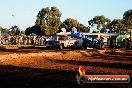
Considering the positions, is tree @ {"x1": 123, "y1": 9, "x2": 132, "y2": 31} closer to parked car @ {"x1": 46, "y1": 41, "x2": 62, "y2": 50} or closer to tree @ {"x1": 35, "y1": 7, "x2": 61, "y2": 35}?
tree @ {"x1": 35, "y1": 7, "x2": 61, "y2": 35}

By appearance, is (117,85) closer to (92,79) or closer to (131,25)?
(92,79)

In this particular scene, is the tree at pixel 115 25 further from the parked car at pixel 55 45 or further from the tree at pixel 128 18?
the parked car at pixel 55 45

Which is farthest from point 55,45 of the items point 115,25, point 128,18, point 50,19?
point 115,25

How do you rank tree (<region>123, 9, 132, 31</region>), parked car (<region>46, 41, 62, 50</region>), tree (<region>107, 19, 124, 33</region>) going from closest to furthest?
parked car (<region>46, 41, 62, 50</region>), tree (<region>123, 9, 132, 31</region>), tree (<region>107, 19, 124, 33</region>)

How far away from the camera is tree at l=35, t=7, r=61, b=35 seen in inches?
4167

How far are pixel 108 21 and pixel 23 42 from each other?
103 metres

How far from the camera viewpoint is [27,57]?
26.6 meters

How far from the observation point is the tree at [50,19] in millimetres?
105831

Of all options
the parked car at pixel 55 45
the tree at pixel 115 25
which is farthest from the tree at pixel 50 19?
the parked car at pixel 55 45

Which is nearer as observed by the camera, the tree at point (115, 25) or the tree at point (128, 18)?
the tree at point (128, 18)

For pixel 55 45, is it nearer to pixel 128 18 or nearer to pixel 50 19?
pixel 50 19

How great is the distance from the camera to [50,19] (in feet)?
359

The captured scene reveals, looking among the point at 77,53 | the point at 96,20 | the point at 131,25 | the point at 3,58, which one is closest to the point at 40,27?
the point at 131,25

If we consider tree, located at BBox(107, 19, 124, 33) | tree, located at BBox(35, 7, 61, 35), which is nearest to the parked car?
tree, located at BBox(35, 7, 61, 35)
